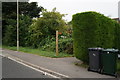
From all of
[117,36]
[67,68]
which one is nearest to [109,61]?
[67,68]

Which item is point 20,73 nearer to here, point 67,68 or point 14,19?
point 67,68

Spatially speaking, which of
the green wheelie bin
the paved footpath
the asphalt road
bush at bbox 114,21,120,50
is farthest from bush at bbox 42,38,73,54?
the green wheelie bin

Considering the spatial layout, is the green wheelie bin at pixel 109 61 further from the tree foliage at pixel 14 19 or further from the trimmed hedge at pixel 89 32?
the tree foliage at pixel 14 19

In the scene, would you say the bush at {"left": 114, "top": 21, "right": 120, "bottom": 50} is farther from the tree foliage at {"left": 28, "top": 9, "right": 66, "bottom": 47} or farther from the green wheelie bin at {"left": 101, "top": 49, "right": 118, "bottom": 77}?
the tree foliage at {"left": 28, "top": 9, "right": 66, "bottom": 47}

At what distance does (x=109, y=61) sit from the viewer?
7.58 metres

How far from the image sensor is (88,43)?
9266 mm

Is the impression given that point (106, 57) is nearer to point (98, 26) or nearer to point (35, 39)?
point (98, 26)

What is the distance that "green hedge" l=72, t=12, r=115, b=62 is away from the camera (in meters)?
9.22

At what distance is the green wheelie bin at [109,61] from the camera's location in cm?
743

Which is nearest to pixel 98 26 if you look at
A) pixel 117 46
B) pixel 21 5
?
pixel 117 46

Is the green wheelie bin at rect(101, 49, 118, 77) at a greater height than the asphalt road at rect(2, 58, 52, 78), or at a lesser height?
greater

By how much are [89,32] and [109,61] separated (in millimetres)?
2207

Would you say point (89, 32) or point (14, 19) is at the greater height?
point (14, 19)

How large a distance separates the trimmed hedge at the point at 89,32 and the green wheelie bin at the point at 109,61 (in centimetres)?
153
